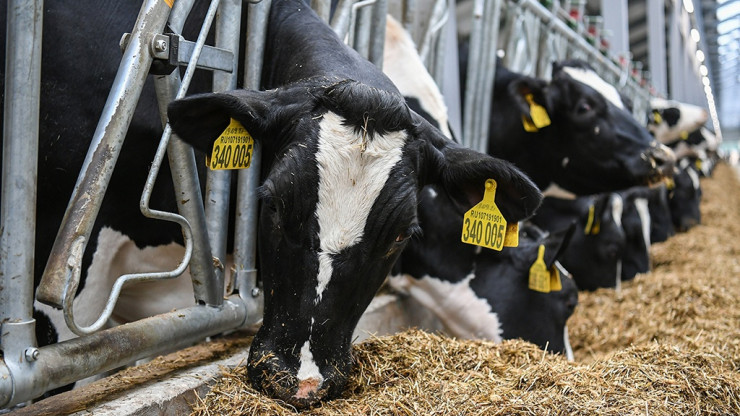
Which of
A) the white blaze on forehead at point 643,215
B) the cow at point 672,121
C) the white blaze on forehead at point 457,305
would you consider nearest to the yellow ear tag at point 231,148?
the white blaze on forehead at point 457,305

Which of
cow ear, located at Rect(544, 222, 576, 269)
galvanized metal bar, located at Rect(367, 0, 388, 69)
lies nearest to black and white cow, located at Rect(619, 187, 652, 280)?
cow ear, located at Rect(544, 222, 576, 269)

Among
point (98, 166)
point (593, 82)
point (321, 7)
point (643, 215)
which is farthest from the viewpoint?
point (643, 215)

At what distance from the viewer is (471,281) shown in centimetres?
409

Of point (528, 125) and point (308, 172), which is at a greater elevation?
point (528, 125)

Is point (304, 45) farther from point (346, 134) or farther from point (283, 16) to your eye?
point (346, 134)

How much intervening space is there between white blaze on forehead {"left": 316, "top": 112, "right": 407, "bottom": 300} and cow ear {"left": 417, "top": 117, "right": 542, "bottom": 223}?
29 centimetres

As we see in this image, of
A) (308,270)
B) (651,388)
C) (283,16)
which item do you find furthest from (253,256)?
(651,388)

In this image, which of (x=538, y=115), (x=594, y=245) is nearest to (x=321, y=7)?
(x=538, y=115)

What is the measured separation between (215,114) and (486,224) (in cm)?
103

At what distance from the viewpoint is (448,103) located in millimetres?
5316

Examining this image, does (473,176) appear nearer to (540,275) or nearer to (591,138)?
(540,275)

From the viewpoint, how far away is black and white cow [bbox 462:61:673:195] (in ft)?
18.3

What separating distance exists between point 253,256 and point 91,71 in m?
0.93

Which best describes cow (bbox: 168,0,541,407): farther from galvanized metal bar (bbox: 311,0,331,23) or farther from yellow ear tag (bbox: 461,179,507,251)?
galvanized metal bar (bbox: 311,0,331,23)
